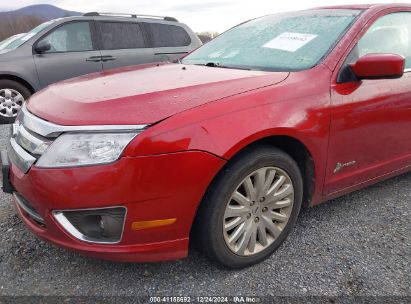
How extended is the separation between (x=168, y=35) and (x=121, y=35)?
0.87 m

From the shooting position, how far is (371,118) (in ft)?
8.04

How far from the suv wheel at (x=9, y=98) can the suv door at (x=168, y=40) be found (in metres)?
2.23

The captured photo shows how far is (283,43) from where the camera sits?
268 cm

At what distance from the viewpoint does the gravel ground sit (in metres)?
2.04

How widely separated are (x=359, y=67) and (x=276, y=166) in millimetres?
801

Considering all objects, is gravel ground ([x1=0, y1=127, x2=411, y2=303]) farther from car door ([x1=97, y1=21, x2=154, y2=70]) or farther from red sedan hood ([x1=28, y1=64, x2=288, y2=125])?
car door ([x1=97, y1=21, x2=154, y2=70])

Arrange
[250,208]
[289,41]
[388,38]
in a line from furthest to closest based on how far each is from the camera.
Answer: [388,38]
[289,41]
[250,208]

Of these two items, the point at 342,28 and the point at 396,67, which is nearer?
the point at 396,67

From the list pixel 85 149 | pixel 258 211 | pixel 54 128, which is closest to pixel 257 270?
pixel 258 211

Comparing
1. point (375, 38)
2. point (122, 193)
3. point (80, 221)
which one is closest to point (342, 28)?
point (375, 38)

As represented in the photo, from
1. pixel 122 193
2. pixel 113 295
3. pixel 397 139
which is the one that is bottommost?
pixel 113 295

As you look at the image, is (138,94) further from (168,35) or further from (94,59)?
(168,35)

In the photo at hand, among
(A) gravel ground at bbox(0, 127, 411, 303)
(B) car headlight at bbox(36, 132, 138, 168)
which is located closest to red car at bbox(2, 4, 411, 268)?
(B) car headlight at bbox(36, 132, 138, 168)

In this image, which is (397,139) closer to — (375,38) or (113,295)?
(375,38)
